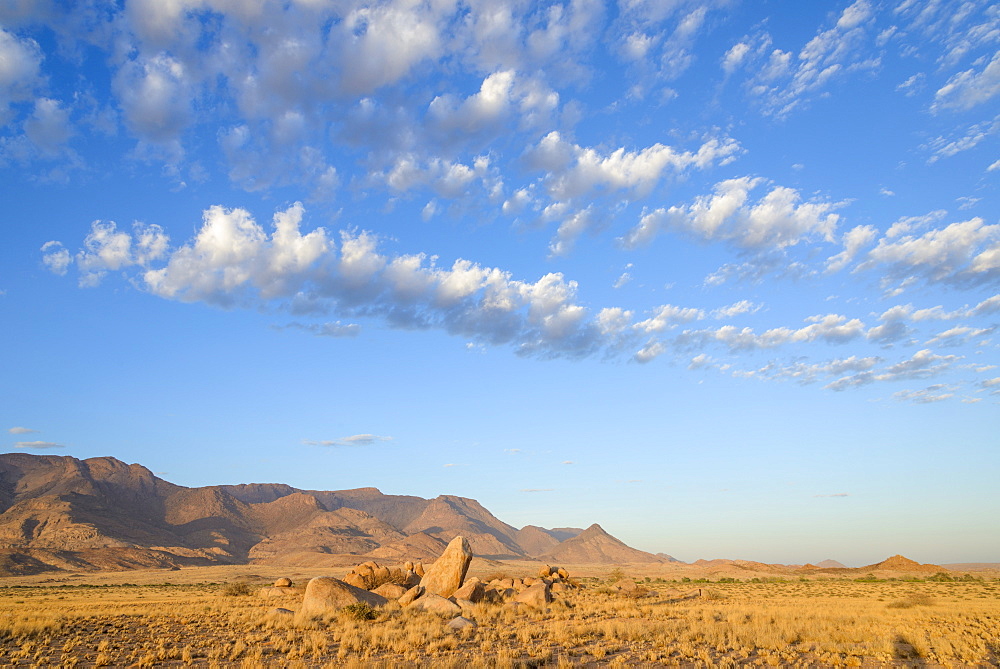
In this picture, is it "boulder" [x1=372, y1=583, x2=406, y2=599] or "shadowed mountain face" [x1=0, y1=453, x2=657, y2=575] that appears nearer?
"boulder" [x1=372, y1=583, x2=406, y2=599]

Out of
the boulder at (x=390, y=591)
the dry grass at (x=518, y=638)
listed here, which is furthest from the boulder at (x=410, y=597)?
the boulder at (x=390, y=591)

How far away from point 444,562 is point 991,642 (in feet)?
78.0

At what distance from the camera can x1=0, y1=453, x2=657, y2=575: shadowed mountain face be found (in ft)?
339

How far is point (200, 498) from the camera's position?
171 m

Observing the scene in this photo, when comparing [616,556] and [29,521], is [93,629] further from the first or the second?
[616,556]

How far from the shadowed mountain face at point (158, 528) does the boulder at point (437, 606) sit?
85649mm

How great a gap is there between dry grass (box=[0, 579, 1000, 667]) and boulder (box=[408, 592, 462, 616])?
2.25ft

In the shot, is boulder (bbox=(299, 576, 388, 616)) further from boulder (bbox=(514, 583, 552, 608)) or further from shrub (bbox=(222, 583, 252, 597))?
shrub (bbox=(222, 583, 252, 597))

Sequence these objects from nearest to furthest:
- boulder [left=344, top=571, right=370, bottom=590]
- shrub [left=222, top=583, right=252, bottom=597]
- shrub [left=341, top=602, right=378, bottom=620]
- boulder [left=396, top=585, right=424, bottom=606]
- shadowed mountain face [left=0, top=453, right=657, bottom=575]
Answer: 1. shrub [left=341, top=602, right=378, bottom=620]
2. boulder [left=396, top=585, right=424, bottom=606]
3. boulder [left=344, top=571, right=370, bottom=590]
4. shrub [left=222, top=583, right=252, bottom=597]
5. shadowed mountain face [left=0, top=453, right=657, bottom=575]

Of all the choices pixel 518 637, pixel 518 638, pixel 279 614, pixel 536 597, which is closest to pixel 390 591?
pixel 279 614

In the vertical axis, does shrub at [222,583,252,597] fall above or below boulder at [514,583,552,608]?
below

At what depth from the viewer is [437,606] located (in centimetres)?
2586

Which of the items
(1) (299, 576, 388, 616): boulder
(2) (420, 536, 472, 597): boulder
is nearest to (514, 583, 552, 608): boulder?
(2) (420, 536, 472, 597): boulder

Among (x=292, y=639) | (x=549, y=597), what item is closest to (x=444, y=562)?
(x=549, y=597)
